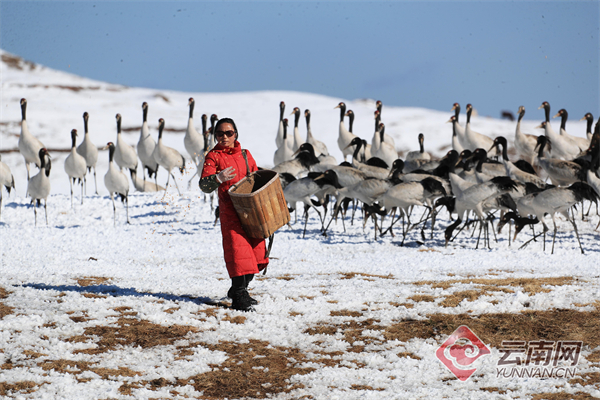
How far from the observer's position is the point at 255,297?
6.32 meters

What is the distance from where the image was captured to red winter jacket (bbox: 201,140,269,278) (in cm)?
550

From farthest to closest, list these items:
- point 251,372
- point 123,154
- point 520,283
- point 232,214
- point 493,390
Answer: point 123,154
point 520,283
point 232,214
point 251,372
point 493,390

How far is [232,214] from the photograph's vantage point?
550 centimetres

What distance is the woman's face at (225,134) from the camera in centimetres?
557

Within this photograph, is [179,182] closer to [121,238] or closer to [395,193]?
[121,238]

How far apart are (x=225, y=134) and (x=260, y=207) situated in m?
0.88

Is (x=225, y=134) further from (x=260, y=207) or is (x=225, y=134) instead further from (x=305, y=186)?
(x=305, y=186)

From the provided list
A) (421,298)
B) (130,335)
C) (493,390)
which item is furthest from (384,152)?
(493,390)

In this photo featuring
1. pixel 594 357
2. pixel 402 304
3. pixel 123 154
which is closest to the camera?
pixel 594 357

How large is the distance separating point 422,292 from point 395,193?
18.3 ft

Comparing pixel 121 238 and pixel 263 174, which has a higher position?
pixel 263 174

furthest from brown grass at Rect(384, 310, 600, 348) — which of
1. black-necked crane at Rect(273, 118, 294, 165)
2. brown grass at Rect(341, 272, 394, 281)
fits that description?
black-necked crane at Rect(273, 118, 294, 165)

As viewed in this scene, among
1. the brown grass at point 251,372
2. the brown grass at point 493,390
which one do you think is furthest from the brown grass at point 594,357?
the brown grass at point 251,372

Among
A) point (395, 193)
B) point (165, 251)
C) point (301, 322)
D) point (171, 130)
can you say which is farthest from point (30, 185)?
point (171, 130)
